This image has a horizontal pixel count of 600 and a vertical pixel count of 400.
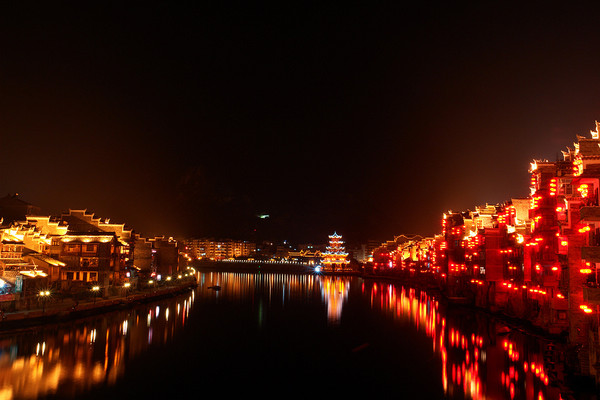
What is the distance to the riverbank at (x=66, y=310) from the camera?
29453mm

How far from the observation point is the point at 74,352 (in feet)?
84.8

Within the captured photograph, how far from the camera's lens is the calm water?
21297 millimetres

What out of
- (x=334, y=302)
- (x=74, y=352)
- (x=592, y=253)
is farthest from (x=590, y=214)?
(x=334, y=302)

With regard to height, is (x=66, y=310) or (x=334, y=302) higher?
(x=66, y=310)

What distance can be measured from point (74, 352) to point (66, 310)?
32.3 ft

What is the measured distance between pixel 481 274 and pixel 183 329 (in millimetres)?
29279

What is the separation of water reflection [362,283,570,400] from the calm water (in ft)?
0.21

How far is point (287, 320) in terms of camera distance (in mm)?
43750

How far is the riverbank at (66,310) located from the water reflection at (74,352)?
0.89m

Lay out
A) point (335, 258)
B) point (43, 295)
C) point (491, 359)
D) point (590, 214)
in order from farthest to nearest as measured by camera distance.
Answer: point (335, 258)
point (43, 295)
point (491, 359)
point (590, 214)

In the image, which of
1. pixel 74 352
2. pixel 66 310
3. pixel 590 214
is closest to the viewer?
pixel 590 214

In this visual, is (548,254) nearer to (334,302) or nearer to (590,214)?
(590,214)

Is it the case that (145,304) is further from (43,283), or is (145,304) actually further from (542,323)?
(542,323)

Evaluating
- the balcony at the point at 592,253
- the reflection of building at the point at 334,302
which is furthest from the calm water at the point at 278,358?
the balcony at the point at 592,253
